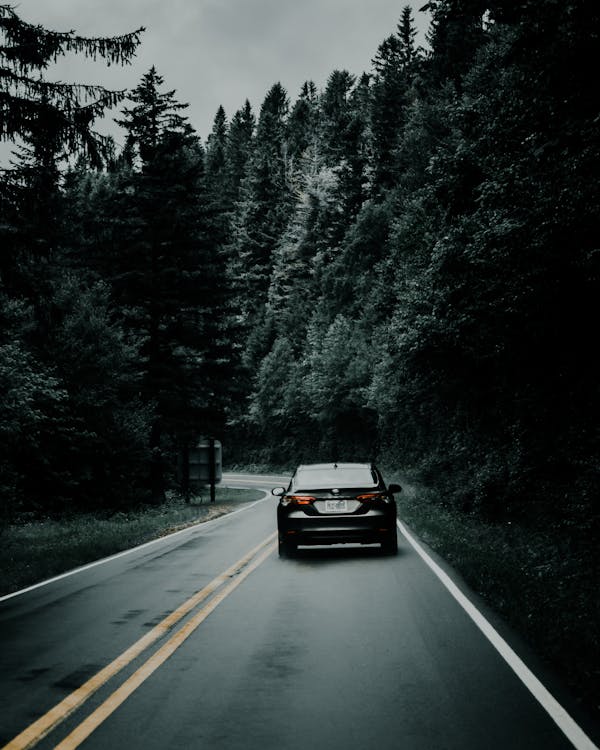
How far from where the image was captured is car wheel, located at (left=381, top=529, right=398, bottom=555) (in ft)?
48.1

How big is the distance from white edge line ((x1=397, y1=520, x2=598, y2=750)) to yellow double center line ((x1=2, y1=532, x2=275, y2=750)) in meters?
2.98

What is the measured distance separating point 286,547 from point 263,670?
803 centimetres

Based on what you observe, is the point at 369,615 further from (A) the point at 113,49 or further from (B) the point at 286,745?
(A) the point at 113,49

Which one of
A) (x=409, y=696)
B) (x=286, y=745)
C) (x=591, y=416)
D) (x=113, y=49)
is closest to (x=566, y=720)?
(x=409, y=696)

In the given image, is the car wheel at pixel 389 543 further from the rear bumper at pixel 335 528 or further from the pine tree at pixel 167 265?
the pine tree at pixel 167 265

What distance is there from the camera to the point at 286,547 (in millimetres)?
14867

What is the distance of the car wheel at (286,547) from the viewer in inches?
574

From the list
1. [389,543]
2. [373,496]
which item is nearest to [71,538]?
[389,543]

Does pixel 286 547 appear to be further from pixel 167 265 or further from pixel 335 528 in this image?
pixel 167 265

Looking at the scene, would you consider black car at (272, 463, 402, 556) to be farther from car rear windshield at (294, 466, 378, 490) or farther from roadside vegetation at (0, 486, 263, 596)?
roadside vegetation at (0, 486, 263, 596)

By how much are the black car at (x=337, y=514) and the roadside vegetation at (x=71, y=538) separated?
4.06 meters

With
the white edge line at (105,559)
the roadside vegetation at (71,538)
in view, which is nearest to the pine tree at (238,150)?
the roadside vegetation at (71,538)

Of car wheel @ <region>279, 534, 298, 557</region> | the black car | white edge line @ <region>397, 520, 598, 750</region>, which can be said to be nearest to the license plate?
the black car

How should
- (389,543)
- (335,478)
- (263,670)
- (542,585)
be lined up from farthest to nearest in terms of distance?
1. (335,478)
2. (389,543)
3. (542,585)
4. (263,670)
